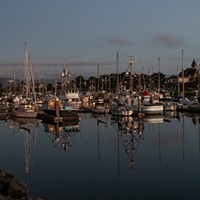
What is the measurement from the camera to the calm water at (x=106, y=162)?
613 inches

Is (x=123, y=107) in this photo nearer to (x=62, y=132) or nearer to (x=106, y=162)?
(x=62, y=132)

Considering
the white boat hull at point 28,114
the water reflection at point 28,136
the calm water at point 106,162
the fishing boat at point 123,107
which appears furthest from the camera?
the fishing boat at point 123,107

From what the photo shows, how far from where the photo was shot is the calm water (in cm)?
Answer: 1558

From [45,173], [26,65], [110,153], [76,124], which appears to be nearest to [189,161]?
[110,153]

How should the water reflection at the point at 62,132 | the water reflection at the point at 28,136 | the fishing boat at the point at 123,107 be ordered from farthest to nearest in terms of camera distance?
the fishing boat at the point at 123,107 < the water reflection at the point at 62,132 < the water reflection at the point at 28,136

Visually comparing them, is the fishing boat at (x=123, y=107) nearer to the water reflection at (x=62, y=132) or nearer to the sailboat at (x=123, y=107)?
the sailboat at (x=123, y=107)

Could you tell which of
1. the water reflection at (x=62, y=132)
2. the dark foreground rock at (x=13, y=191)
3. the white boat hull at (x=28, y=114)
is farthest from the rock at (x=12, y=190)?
the white boat hull at (x=28, y=114)

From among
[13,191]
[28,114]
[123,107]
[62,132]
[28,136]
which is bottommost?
[28,136]

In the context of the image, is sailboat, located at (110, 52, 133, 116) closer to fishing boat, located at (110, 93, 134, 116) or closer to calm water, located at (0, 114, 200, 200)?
fishing boat, located at (110, 93, 134, 116)

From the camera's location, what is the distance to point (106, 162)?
70.3 ft

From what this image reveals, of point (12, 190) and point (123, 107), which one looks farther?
point (123, 107)

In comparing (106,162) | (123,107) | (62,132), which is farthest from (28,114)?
(106,162)

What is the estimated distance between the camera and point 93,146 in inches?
1074

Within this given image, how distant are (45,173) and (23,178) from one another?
4.33ft
